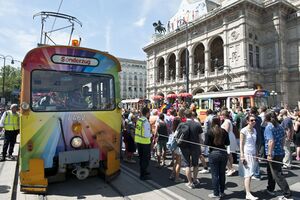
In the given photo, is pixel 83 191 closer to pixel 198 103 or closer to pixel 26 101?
pixel 26 101

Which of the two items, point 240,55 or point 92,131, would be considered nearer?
point 92,131

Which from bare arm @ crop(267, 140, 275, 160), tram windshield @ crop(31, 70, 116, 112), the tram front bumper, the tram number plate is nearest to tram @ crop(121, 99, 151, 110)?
tram windshield @ crop(31, 70, 116, 112)

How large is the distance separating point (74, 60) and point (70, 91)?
76 cm

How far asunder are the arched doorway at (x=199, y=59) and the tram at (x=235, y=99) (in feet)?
74.8

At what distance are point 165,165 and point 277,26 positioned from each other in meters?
35.8

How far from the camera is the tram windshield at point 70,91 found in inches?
208

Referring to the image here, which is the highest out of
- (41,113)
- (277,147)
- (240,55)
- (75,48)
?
(240,55)

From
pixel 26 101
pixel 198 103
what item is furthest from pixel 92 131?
pixel 198 103

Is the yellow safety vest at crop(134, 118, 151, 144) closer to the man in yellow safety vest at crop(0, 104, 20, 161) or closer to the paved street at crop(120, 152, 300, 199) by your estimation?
the paved street at crop(120, 152, 300, 199)

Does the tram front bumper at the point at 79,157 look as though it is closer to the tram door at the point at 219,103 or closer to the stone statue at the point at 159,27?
the tram door at the point at 219,103

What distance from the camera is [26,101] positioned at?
5141mm

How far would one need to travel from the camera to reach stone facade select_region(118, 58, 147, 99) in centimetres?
10081

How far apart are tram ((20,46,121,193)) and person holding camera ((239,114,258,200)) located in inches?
121

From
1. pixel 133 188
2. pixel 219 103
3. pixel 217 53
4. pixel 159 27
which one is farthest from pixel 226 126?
pixel 159 27
